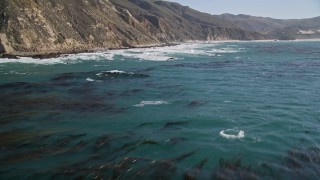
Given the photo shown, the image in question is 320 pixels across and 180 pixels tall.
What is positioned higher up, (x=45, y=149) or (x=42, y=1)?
(x=42, y=1)

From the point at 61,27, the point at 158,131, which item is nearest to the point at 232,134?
the point at 158,131

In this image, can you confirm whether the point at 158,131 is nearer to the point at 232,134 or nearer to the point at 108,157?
the point at 232,134

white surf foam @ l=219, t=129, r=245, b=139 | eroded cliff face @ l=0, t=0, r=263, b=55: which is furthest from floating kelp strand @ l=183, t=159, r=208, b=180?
eroded cliff face @ l=0, t=0, r=263, b=55

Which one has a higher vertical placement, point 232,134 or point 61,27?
point 61,27

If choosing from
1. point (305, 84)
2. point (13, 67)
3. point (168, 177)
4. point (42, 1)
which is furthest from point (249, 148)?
point (42, 1)

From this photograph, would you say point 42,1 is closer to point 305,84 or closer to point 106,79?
point 106,79

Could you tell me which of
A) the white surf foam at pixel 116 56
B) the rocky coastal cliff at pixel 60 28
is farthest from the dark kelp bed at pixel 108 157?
the rocky coastal cliff at pixel 60 28

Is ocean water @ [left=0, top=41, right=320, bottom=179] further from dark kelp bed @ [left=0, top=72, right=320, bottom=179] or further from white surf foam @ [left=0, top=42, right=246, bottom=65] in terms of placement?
white surf foam @ [left=0, top=42, right=246, bottom=65]

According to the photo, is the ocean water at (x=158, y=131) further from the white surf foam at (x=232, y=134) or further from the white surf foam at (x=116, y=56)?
the white surf foam at (x=116, y=56)
